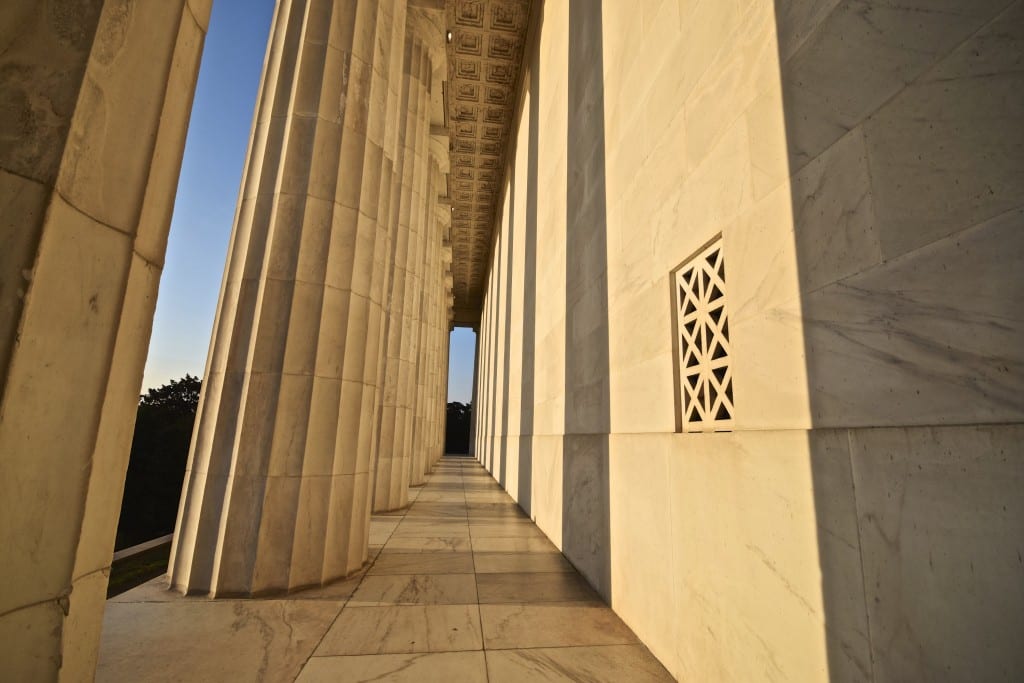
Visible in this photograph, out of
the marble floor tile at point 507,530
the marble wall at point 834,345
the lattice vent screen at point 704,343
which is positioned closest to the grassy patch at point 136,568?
the marble floor tile at point 507,530

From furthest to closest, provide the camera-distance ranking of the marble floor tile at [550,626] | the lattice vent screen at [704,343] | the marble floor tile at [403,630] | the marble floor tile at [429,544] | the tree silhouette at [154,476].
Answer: the tree silhouette at [154,476], the marble floor tile at [429,544], the marble floor tile at [550,626], the marble floor tile at [403,630], the lattice vent screen at [704,343]

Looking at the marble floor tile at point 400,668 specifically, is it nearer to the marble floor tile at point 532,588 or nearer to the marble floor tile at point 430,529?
the marble floor tile at point 532,588

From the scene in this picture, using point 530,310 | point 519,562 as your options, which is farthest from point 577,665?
point 530,310

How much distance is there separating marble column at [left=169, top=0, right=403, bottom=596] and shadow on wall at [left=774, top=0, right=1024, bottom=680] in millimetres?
6054

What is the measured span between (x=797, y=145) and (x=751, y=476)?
7.33ft

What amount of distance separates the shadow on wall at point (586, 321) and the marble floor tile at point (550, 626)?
0.54 meters

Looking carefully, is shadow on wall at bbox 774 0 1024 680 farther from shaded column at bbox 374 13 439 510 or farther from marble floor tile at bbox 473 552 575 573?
shaded column at bbox 374 13 439 510

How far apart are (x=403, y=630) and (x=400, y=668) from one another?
0.84 m

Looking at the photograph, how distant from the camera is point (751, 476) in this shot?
3352 mm

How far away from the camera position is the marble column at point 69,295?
1757mm

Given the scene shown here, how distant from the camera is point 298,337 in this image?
6.82 m

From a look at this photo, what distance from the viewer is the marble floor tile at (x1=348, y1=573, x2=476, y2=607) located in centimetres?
604

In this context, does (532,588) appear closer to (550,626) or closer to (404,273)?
(550,626)

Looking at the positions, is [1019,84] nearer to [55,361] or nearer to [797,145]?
[797,145]
